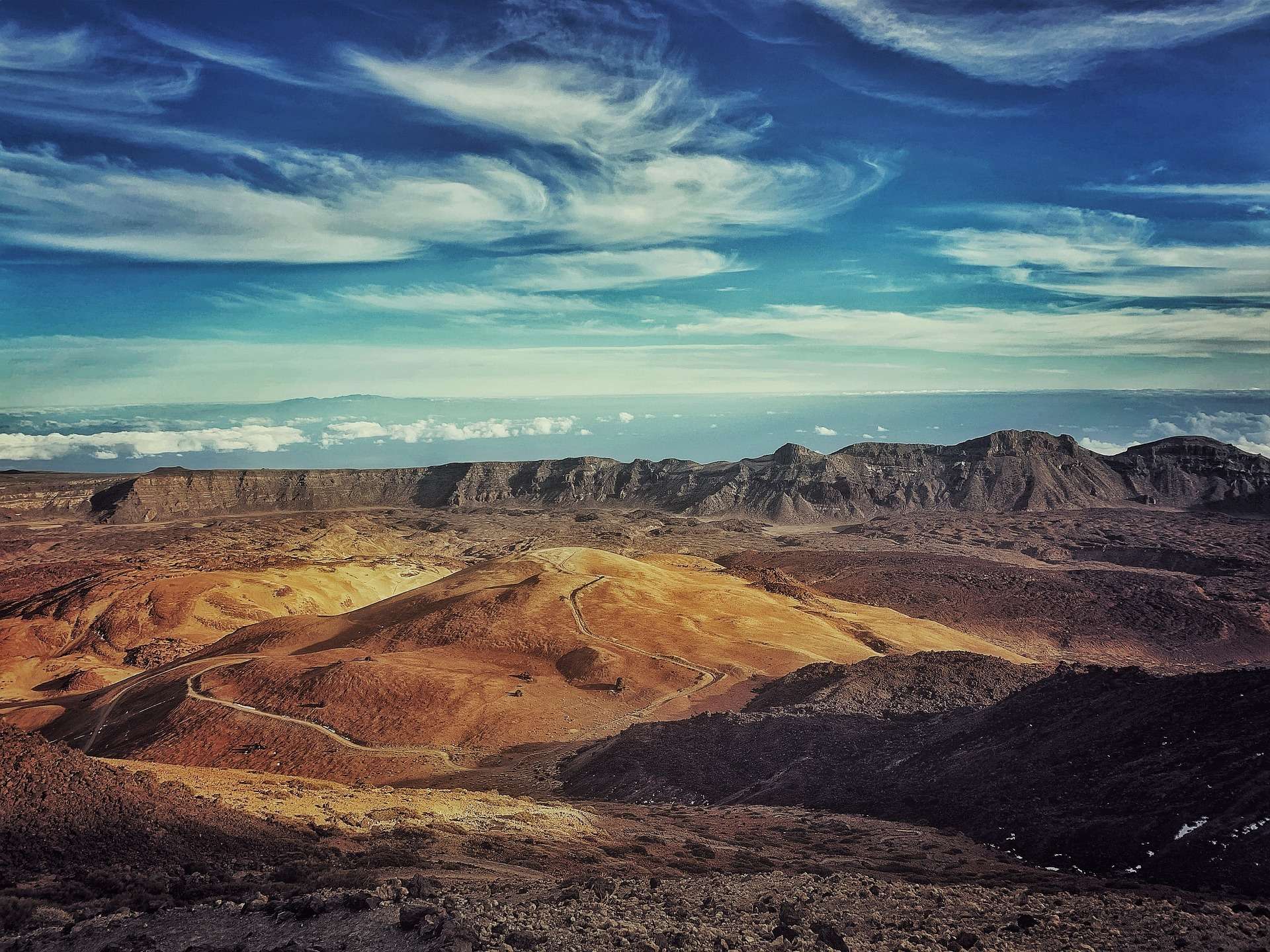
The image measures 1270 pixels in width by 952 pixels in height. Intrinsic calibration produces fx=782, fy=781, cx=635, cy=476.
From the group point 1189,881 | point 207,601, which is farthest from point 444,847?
point 207,601

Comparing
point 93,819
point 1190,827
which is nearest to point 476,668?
point 93,819

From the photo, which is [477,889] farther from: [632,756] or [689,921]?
[632,756]

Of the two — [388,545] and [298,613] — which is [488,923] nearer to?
[298,613]

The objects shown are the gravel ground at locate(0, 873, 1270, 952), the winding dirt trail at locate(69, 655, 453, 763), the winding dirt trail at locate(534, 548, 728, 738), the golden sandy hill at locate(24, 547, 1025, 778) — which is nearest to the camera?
the gravel ground at locate(0, 873, 1270, 952)

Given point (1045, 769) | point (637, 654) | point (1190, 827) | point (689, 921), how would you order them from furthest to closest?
point (637, 654) < point (1045, 769) < point (1190, 827) < point (689, 921)

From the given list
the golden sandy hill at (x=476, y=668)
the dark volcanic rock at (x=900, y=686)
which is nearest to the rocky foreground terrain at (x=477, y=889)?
the dark volcanic rock at (x=900, y=686)

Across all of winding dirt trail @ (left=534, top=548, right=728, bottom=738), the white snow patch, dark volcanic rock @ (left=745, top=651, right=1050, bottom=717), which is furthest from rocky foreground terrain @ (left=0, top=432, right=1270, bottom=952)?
winding dirt trail @ (left=534, top=548, right=728, bottom=738)

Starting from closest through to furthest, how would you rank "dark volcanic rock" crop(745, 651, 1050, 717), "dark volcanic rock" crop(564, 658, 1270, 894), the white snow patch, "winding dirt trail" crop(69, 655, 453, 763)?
1. the white snow patch
2. "dark volcanic rock" crop(564, 658, 1270, 894)
3. "winding dirt trail" crop(69, 655, 453, 763)
4. "dark volcanic rock" crop(745, 651, 1050, 717)

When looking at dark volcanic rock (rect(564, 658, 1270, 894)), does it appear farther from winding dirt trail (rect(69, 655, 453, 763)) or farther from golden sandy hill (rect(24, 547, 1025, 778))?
winding dirt trail (rect(69, 655, 453, 763))
